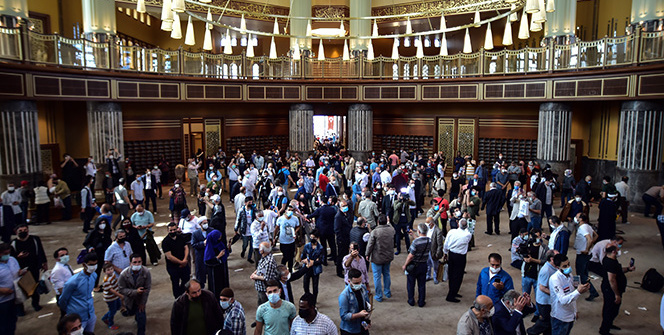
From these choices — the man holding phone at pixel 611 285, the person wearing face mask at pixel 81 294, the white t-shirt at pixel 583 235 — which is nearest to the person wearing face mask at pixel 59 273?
the person wearing face mask at pixel 81 294

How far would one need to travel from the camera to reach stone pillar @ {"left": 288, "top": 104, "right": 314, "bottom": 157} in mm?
23047

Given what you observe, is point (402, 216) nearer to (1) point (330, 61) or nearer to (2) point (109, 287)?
(2) point (109, 287)

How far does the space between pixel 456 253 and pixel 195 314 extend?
4524 mm

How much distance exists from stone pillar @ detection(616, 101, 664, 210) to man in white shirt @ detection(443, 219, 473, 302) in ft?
33.8

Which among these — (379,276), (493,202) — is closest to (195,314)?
(379,276)

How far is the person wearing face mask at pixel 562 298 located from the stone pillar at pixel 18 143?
48.5 ft

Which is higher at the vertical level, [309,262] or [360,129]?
[360,129]

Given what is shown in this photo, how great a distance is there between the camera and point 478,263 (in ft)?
33.6

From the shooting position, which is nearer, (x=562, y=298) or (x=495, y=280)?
(x=562, y=298)

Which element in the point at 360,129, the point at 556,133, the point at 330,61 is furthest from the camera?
the point at 360,129

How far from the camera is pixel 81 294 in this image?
234 inches

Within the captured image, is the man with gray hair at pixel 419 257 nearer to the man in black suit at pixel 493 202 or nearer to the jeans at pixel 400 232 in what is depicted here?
the jeans at pixel 400 232

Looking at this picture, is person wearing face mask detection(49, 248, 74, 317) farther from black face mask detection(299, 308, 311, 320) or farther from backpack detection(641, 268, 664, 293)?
backpack detection(641, 268, 664, 293)

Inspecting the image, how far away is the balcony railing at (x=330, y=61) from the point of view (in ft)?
47.6
